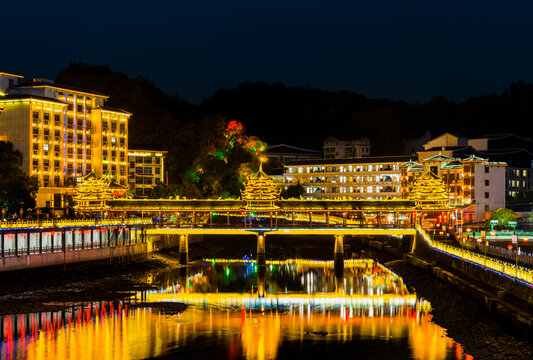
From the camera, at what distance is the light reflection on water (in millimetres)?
38562

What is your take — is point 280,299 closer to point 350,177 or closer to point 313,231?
point 313,231

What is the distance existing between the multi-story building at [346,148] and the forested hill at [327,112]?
581 centimetres

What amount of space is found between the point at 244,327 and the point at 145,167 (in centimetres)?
8658

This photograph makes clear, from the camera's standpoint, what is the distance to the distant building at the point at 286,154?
164 meters

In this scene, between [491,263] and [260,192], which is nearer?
[491,263]

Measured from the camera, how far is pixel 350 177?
14325 cm

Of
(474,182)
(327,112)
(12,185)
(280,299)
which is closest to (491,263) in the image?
(280,299)

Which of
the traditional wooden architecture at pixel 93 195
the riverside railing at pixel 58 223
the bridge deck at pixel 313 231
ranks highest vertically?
the traditional wooden architecture at pixel 93 195

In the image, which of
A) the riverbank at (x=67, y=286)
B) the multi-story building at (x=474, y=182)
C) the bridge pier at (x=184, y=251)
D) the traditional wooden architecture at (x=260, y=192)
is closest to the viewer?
the riverbank at (x=67, y=286)

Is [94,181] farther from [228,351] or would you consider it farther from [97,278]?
[228,351]

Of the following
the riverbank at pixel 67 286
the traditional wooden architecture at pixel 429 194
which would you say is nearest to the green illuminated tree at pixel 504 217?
the traditional wooden architecture at pixel 429 194

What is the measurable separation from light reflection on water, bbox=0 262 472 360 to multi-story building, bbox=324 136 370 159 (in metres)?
99.2

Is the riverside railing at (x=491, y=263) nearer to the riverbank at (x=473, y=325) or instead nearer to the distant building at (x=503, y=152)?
the riverbank at (x=473, y=325)

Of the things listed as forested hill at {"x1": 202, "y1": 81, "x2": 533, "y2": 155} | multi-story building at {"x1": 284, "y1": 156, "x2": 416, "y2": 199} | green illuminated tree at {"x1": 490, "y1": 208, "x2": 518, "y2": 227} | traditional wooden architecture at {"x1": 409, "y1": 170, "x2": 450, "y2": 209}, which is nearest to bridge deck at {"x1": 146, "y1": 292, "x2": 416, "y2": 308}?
traditional wooden architecture at {"x1": 409, "y1": 170, "x2": 450, "y2": 209}
